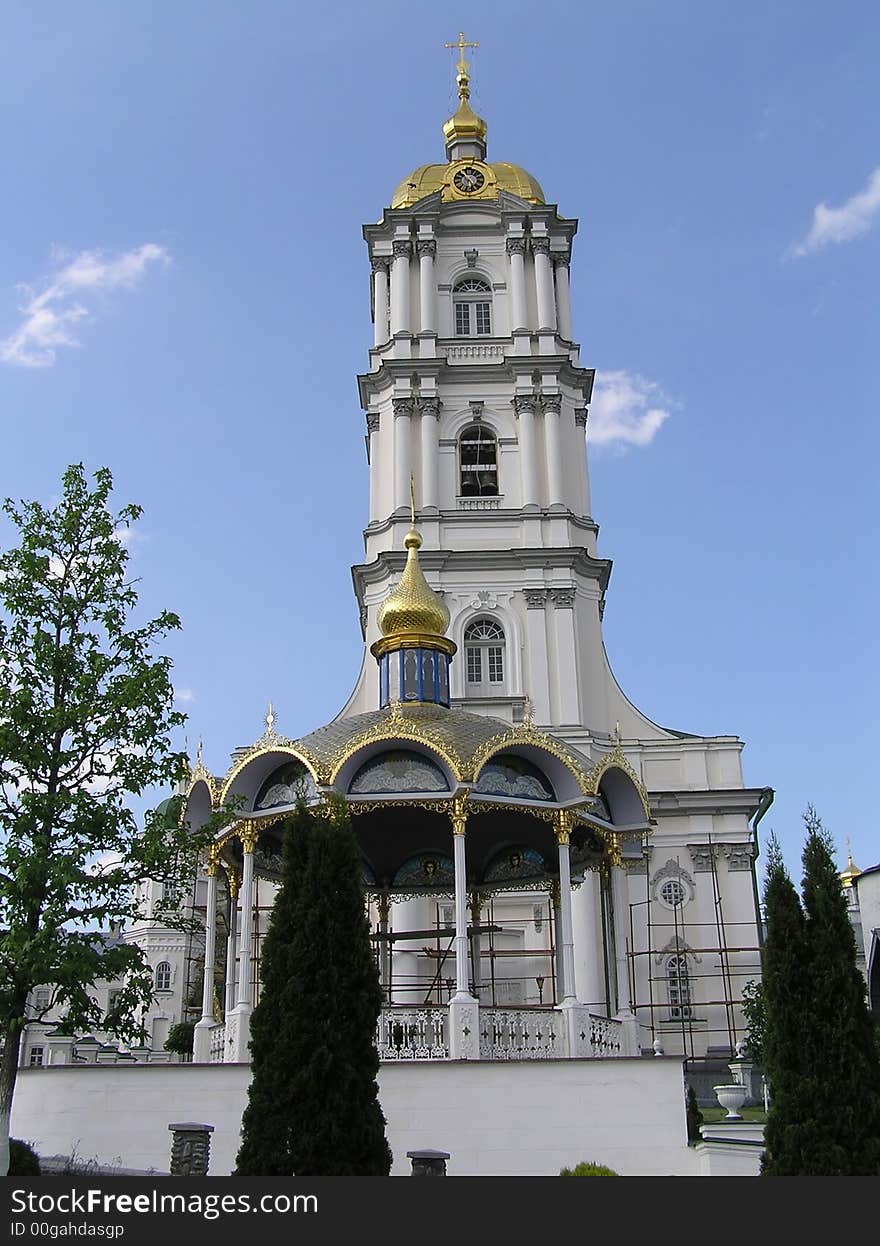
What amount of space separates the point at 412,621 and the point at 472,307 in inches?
820

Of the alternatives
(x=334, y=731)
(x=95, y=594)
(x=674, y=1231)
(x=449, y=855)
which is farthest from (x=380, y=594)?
(x=674, y=1231)

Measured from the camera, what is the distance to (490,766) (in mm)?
16922

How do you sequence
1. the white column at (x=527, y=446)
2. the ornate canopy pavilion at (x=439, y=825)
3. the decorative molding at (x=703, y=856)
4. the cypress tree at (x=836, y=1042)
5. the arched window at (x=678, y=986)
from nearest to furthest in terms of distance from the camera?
the cypress tree at (x=836, y=1042), the ornate canopy pavilion at (x=439, y=825), the arched window at (x=678, y=986), the decorative molding at (x=703, y=856), the white column at (x=527, y=446)

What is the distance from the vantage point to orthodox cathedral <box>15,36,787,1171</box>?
16.6 m

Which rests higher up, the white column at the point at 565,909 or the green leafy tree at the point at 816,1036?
the white column at the point at 565,909

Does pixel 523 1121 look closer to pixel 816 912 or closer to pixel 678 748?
pixel 816 912

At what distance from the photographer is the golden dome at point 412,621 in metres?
20.1

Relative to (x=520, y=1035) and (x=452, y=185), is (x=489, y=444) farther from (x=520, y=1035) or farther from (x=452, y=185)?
(x=520, y=1035)

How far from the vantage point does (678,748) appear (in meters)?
33.2

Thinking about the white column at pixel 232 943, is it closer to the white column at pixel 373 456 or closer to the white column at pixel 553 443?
the white column at pixel 373 456

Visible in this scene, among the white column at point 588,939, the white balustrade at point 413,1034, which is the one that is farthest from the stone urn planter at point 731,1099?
the white column at point 588,939

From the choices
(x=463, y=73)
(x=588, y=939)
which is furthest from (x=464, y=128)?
(x=588, y=939)

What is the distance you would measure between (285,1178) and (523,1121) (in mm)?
5082

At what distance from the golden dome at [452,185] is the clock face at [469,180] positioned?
0.69ft
